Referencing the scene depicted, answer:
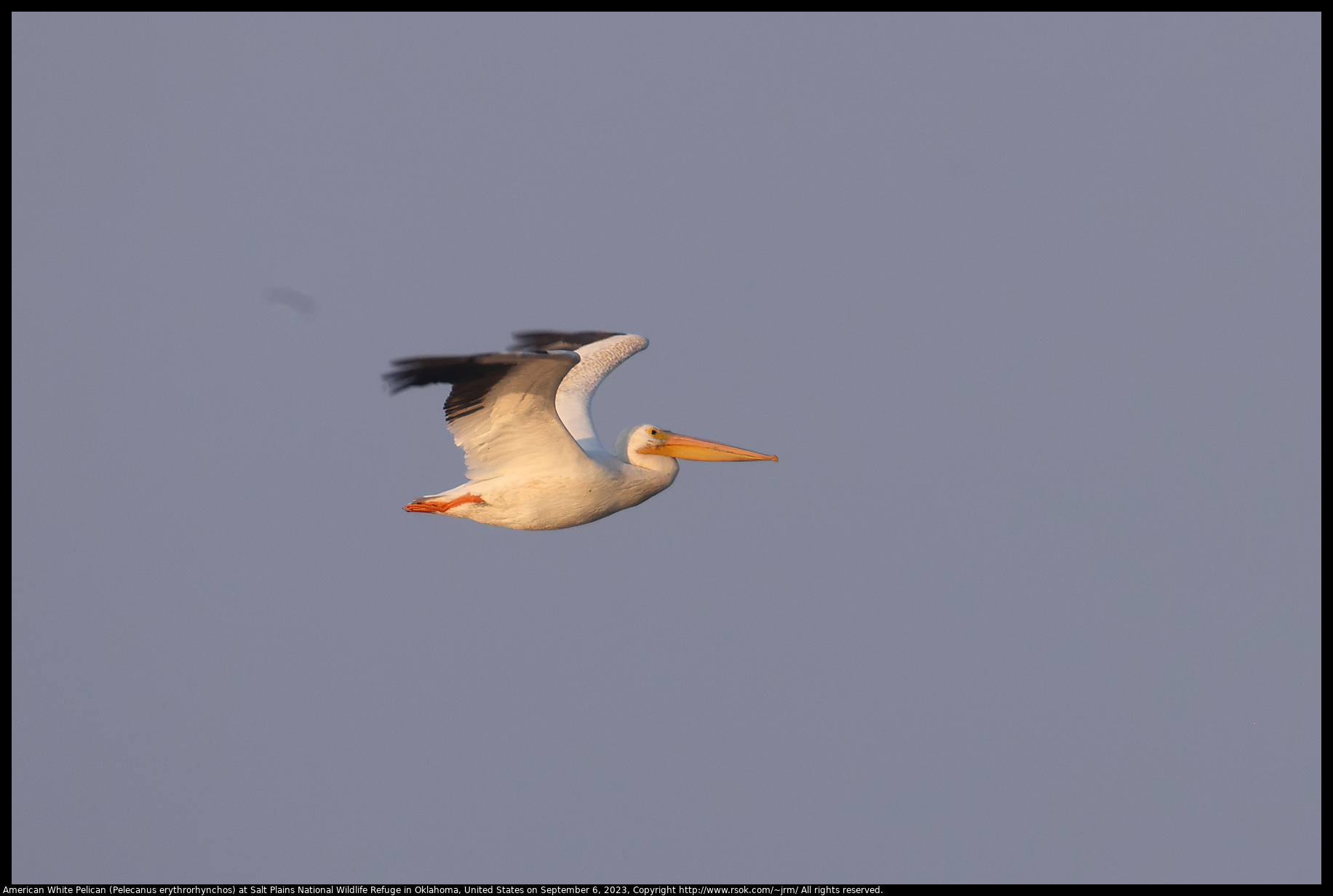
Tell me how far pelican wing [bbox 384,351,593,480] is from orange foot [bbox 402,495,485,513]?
16 cm

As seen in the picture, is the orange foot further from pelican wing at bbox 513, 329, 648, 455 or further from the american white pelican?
pelican wing at bbox 513, 329, 648, 455

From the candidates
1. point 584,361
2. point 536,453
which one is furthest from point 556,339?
point 536,453

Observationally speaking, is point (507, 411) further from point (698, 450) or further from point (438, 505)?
point (698, 450)

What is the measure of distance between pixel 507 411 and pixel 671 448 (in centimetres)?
162

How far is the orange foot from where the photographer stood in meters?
9.62

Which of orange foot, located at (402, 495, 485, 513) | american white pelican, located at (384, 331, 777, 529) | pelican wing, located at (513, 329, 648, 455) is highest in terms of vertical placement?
pelican wing, located at (513, 329, 648, 455)

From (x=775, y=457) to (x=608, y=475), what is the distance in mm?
1342

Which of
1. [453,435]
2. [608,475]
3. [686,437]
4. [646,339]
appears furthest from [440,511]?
[646,339]

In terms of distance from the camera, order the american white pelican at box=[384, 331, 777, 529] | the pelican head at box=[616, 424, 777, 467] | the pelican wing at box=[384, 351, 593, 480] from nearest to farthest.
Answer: the pelican wing at box=[384, 351, 593, 480]
the american white pelican at box=[384, 331, 777, 529]
the pelican head at box=[616, 424, 777, 467]

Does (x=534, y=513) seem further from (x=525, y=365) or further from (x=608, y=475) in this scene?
(x=525, y=365)

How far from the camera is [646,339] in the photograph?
1173cm

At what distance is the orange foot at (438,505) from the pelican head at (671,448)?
1.21 meters

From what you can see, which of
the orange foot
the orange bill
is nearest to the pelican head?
the orange bill

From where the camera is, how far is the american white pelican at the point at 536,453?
28.3ft
